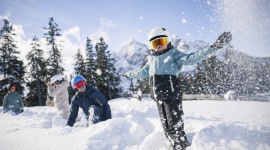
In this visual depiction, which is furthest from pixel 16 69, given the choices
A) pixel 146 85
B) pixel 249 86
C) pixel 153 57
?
pixel 249 86

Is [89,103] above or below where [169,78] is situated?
below

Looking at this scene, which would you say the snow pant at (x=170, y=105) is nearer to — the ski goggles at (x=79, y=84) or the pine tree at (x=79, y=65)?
the ski goggles at (x=79, y=84)

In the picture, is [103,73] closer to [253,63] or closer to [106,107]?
[253,63]

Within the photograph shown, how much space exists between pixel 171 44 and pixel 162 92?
34.9 inches

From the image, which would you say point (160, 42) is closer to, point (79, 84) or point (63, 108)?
point (79, 84)

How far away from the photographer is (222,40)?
9.96 ft

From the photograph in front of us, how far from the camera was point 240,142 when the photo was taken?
280 centimetres

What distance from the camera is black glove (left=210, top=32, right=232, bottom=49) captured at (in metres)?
3.01

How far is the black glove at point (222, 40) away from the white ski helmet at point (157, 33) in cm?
95

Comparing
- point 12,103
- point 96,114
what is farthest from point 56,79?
point 12,103

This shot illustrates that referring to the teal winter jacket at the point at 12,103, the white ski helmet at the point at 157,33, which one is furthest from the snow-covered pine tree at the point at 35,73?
the white ski helmet at the point at 157,33

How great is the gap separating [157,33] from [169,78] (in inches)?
32.6

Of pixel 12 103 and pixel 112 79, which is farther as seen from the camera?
pixel 112 79

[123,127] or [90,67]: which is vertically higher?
[90,67]
